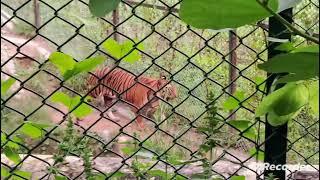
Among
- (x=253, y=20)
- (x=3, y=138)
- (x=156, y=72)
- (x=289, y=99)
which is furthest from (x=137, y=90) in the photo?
(x=253, y=20)

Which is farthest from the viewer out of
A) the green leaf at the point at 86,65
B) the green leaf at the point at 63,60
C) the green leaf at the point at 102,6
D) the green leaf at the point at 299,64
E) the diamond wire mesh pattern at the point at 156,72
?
the diamond wire mesh pattern at the point at 156,72

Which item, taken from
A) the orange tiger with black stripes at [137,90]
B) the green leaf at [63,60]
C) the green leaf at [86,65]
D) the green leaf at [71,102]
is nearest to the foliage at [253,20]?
the green leaf at [86,65]

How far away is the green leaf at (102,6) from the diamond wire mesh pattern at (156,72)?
0.77 meters

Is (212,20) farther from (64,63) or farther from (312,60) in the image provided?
(64,63)

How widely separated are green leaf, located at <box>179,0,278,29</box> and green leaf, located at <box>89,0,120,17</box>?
81 millimetres

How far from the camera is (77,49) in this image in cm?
186

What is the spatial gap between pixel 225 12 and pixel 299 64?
0.07 metres

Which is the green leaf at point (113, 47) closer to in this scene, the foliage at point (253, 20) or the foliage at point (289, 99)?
the foliage at point (289, 99)

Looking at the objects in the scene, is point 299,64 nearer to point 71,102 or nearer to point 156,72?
point 71,102

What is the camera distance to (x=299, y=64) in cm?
41

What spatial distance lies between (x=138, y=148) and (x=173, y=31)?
3.83 feet

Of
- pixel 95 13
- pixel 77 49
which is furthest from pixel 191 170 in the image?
pixel 95 13

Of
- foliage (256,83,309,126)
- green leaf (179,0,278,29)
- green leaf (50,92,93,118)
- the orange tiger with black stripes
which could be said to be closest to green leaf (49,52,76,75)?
green leaf (50,92,93,118)

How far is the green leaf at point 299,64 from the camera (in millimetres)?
403
